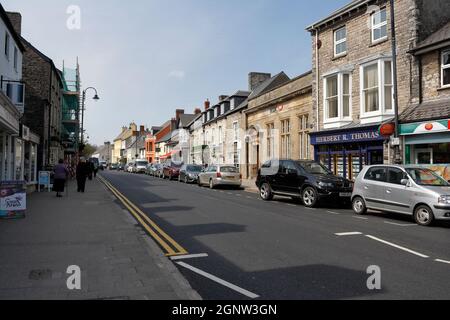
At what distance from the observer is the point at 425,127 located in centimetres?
1516

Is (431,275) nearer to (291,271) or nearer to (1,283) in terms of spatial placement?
(291,271)

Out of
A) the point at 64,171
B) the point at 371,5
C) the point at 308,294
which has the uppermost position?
the point at 371,5

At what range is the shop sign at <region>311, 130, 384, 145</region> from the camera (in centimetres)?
1780

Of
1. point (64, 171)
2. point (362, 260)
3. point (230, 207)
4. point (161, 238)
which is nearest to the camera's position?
point (362, 260)

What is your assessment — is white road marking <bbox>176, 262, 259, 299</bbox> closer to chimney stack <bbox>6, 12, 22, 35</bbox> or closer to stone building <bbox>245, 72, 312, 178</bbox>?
stone building <bbox>245, 72, 312, 178</bbox>

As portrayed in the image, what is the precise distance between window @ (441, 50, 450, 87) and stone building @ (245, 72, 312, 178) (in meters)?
8.70

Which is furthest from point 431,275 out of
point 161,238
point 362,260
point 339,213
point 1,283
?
point 339,213

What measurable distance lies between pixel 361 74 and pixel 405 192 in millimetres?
10207

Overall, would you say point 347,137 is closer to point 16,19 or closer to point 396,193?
point 396,193

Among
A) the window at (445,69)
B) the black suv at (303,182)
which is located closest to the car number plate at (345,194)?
the black suv at (303,182)

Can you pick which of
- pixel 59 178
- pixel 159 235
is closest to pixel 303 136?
pixel 59 178

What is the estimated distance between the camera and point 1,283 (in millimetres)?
4871

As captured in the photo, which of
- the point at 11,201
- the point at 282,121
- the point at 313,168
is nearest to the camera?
the point at 11,201

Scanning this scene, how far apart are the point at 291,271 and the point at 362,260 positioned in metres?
1.44
